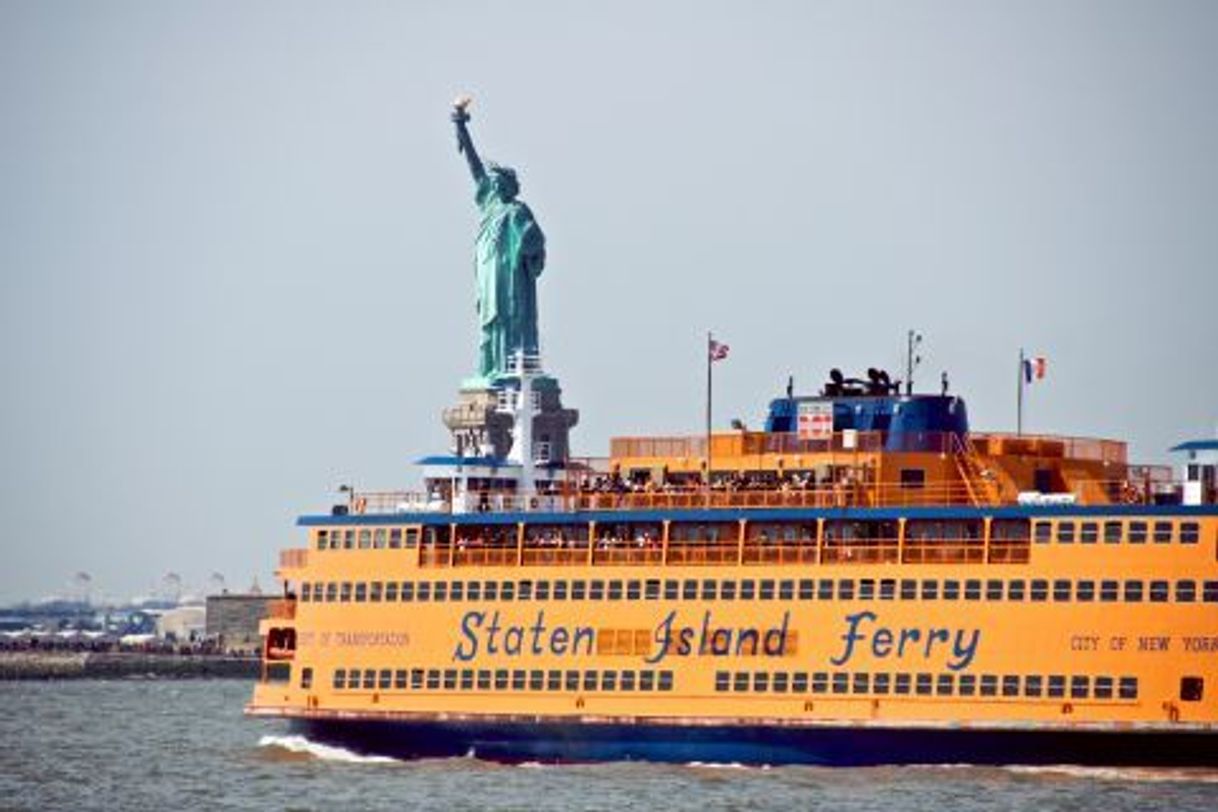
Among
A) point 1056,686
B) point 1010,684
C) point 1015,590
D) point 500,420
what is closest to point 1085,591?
point 1015,590

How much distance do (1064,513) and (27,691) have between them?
79.6 m

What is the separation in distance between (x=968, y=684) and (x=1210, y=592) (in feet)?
19.4

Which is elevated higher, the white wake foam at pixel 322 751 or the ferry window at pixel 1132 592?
the ferry window at pixel 1132 592

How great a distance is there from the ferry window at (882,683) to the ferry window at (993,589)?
2851 mm

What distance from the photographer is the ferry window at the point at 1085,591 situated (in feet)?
225

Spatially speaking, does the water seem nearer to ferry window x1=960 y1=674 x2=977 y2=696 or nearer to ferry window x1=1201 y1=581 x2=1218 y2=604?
ferry window x1=960 y1=674 x2=977 y2=696

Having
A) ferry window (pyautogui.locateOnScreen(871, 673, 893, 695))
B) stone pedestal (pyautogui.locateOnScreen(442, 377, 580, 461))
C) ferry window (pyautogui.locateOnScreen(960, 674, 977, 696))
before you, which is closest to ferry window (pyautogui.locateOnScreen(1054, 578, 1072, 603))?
ferry window (pyautogui.locateOnScreen(960, 674, 977, 696))

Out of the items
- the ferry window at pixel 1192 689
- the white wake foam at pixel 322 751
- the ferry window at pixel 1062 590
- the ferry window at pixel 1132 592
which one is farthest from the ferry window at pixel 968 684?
the white wake foam at pixel 322 751

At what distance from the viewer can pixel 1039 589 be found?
69438 millimetres

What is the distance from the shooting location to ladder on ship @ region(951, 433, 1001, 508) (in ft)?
241

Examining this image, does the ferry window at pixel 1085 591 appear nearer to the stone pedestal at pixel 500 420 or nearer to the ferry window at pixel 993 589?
the ferry window at pixel 993 589

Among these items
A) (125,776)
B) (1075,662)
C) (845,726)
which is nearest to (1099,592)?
(1075,662)

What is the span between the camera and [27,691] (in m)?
140

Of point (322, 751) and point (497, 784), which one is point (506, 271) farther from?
point (497, 784)
